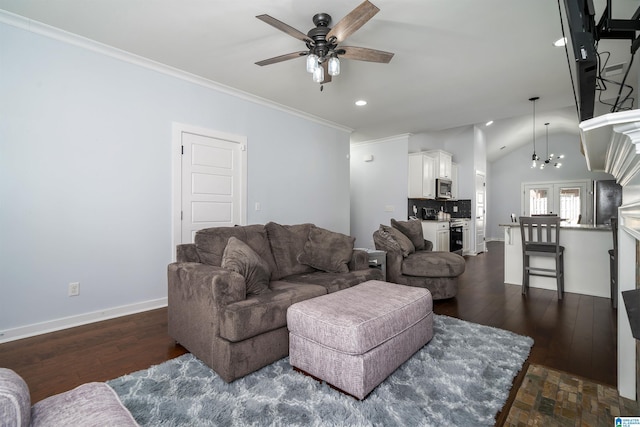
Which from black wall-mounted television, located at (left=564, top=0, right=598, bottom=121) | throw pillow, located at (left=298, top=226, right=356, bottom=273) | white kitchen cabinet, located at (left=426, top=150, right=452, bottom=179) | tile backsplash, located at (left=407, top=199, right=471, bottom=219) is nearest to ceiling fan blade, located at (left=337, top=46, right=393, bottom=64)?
black wall-mounted television, located at (left=564, top=0, right=598, bottom=121)

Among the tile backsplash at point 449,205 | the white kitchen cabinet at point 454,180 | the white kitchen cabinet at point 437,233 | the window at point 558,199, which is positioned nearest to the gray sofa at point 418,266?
the white kitchen cabinet at point 437,233

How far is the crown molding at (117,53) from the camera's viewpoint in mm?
2490

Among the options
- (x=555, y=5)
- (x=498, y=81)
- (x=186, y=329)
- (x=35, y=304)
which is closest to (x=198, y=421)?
(x=186, y=329)

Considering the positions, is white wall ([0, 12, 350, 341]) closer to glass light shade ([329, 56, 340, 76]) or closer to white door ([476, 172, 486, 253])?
glass light shade ([329, 56, 340, 76])

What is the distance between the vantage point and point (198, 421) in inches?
57.9

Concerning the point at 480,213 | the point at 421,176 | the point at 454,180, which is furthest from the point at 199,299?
the point at 480,213

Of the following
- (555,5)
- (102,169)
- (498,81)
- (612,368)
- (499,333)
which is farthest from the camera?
(498,81)

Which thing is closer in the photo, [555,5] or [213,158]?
[555,5]

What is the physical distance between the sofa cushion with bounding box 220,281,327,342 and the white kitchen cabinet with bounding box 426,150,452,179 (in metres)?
5.84

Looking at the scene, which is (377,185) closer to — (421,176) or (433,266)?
(421,176)

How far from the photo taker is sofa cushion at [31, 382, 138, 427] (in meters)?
0.85

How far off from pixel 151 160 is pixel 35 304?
5.48 feet

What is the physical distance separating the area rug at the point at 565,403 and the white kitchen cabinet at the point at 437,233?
14.5ft

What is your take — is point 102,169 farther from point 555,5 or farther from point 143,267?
point 555,5
